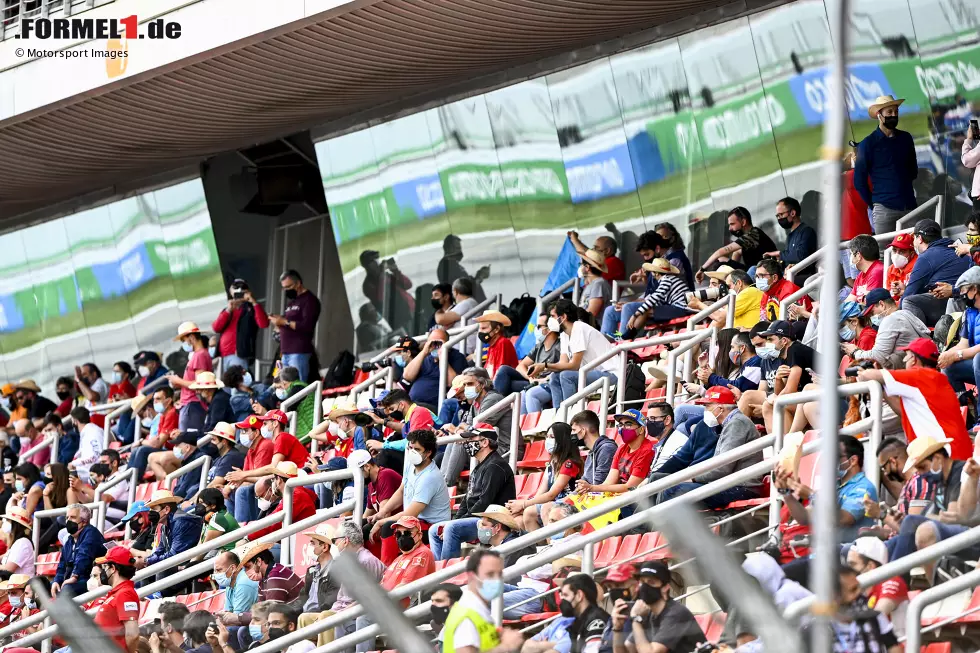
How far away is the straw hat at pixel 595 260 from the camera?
1616 centimetres

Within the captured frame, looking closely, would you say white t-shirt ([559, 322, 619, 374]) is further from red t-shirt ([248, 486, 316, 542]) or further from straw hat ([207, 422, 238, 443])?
straw hat ([207, 422, 238, 443])

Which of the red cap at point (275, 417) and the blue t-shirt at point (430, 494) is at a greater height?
the red cap at point (275, 417)

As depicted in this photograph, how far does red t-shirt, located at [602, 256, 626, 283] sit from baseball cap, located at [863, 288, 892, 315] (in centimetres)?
540

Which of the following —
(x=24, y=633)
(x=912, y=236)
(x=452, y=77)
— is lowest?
(x=24, y=633)

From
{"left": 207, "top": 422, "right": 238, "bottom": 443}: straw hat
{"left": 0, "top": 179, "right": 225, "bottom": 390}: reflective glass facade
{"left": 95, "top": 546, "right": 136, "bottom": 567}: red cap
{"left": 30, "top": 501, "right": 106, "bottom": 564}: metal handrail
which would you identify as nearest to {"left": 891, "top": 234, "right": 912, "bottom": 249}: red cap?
{"left": 207, "top": 422, "right": 238, "bottom": 443}: straw hat

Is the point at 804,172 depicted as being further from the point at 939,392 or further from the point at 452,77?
the point at 939,392

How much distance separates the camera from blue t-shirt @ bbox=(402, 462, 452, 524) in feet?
35.4

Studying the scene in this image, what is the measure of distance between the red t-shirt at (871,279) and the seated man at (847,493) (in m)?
4.32

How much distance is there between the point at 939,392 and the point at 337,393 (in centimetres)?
922

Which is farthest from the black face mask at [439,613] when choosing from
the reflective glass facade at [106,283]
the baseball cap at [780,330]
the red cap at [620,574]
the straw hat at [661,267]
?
the reflective glass facade at [106,283]

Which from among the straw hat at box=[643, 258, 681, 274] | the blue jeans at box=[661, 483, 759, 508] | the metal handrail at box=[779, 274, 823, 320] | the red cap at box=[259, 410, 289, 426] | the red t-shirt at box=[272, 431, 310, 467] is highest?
the straw hat at box=[643, 258, 681, 274]

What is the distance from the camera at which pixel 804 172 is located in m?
16.5

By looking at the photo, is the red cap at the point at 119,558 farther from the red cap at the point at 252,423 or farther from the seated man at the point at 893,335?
the seated man at the point at 893,335

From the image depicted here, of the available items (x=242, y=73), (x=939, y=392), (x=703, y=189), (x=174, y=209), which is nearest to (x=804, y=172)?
(x=703, y=189)
